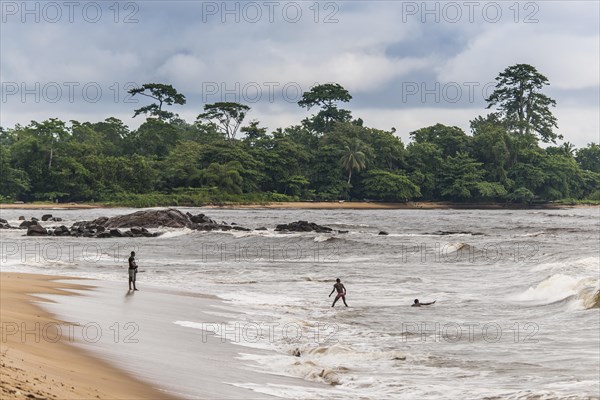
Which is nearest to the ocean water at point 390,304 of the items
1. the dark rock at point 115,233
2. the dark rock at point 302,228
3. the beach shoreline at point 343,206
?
the dark rock at point 115,233

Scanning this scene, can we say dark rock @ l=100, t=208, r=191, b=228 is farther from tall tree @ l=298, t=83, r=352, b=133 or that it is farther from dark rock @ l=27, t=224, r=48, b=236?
tall tree @ l=298, t=83, r=352, b=133

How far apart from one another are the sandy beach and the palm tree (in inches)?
3743

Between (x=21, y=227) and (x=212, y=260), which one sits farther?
(x=21, y=227)

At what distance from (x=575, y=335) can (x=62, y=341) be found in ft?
35.2

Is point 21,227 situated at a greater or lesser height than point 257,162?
lesser

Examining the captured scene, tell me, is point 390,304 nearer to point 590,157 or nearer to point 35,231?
point 35,231

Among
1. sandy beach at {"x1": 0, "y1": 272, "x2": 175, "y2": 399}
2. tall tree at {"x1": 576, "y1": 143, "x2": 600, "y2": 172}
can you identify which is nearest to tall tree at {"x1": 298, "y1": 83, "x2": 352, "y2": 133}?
tall tree at {"x1": 576, "y1": 143, "x2": 600, "y2": 172}

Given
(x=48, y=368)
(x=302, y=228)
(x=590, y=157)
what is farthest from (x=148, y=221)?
(x=590, y=157)

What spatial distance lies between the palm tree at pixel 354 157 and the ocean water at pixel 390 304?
62816 millimetres

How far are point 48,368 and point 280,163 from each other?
102163 mm

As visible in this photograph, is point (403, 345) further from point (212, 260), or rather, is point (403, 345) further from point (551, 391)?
point (212, 260)

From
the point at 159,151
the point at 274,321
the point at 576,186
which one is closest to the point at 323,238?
the point at 274,321

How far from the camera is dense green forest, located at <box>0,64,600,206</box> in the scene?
103250 millimetres

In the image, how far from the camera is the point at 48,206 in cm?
9788
